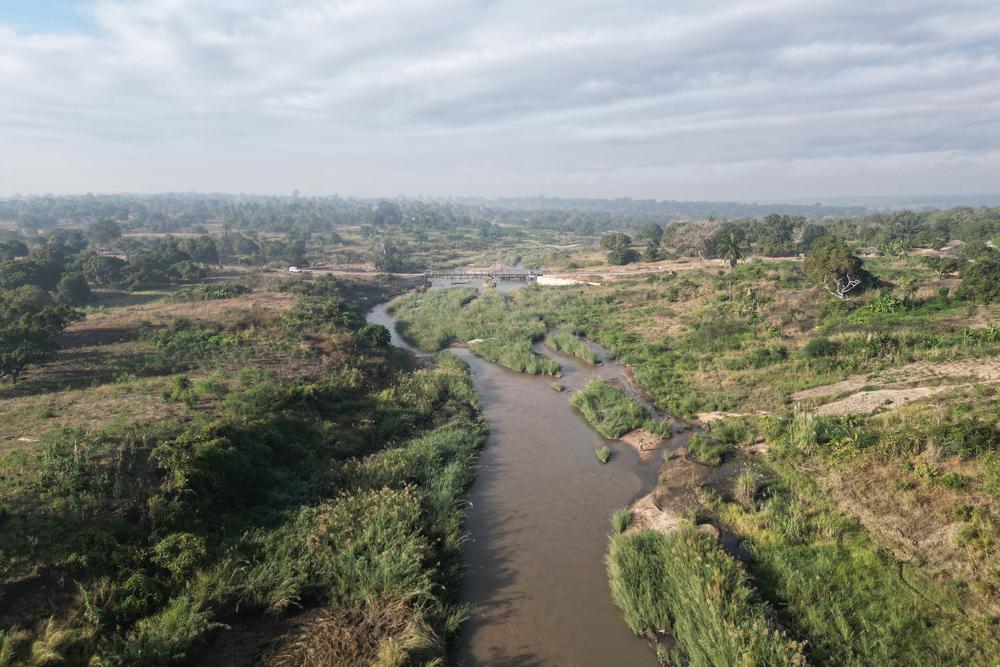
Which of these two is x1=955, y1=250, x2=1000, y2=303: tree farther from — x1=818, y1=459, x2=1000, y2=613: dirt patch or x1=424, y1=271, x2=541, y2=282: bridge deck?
x1=424, y1=271, x2=541, y2=282: bridge deck

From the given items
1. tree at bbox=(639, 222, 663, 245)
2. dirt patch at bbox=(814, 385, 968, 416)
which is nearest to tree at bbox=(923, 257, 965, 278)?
dirt patch at bbox=(814, 385, 968, 416)

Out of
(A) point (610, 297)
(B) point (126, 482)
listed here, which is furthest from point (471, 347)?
(B) point (126, 482)

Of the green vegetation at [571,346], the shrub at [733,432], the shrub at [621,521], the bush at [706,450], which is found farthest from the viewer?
the green vegetation at [571,346]

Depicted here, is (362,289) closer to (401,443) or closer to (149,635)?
(401,443)

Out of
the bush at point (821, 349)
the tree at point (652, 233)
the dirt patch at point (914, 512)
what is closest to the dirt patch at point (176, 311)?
the bush at point (821, 349)

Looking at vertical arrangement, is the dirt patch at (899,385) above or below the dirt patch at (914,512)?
above

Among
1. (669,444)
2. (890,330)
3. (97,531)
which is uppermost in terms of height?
(890,330)

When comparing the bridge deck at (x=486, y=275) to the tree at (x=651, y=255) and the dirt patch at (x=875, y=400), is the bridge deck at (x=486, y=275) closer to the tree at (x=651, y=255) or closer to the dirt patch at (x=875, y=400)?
the tree at (x=651, y=255)
